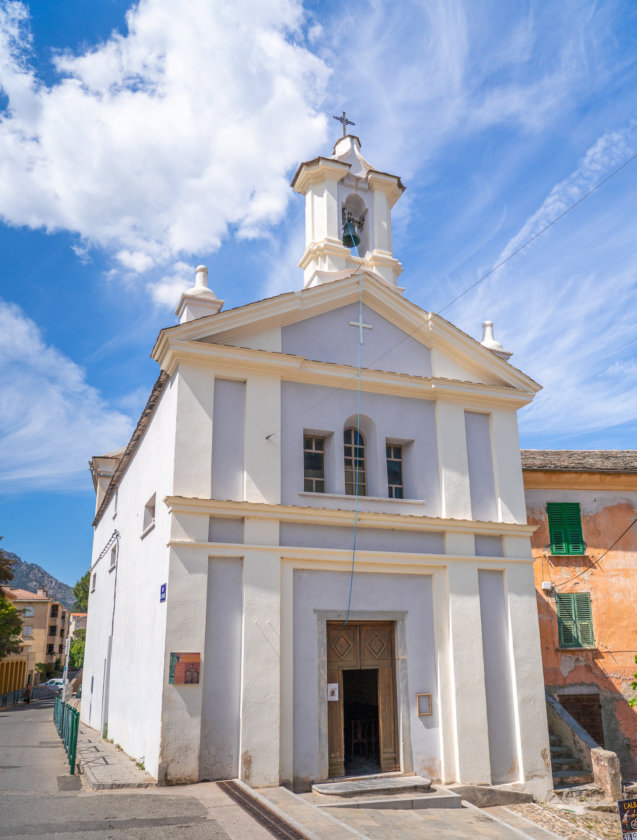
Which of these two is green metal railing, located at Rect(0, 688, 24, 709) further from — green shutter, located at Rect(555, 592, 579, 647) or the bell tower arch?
the bell tower arch

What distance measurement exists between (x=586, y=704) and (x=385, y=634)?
23.2 feet

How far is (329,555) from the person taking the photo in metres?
12.8

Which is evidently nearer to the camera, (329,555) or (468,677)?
(329,555)

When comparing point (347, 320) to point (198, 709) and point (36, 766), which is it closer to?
point (198, 709)

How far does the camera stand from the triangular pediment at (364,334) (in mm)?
13531

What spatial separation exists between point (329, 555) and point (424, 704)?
3.30 meters

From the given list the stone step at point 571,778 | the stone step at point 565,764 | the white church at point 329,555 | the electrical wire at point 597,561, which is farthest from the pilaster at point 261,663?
the electrical wire at point 597,561

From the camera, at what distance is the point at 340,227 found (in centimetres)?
1672

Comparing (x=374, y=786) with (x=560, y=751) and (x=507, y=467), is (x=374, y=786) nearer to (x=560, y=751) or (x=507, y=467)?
(x=560, y=751)

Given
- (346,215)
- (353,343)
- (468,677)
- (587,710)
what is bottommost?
(587,710)

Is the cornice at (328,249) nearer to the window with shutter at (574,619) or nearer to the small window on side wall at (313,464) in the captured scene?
the small window on side wall at (313,464)

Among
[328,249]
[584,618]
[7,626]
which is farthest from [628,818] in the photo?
[7,626]

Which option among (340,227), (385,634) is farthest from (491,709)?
(340,227)

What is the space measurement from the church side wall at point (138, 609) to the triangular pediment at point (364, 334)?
6.29 ft
